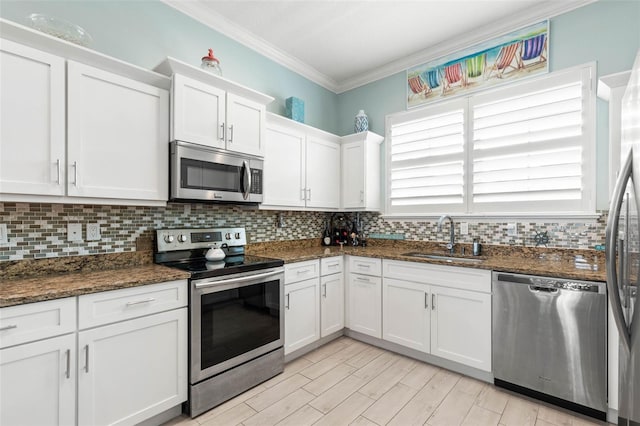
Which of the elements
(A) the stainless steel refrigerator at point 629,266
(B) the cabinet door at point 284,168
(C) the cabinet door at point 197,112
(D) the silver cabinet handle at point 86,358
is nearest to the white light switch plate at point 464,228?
(B) the cabinet door at point 284,168

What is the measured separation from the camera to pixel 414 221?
10.8 ft

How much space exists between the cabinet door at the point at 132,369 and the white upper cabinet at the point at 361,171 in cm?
214

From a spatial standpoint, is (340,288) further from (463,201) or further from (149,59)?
(149,59)

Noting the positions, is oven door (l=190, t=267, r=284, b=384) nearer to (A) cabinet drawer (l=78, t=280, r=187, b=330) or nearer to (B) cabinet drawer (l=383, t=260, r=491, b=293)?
(A) cabinet drawer (l=78, t=280, r=187, b=330)

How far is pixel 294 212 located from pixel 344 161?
83 cm

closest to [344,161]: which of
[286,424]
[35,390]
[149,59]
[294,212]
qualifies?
[294,212]

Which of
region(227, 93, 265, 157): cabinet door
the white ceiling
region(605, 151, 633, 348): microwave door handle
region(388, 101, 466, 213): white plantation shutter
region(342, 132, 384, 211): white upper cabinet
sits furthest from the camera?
region(342, 132, 384, 211): white upper cabinet

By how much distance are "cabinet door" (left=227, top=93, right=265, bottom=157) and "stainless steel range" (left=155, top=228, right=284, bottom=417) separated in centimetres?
76

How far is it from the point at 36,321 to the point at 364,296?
2353 mm

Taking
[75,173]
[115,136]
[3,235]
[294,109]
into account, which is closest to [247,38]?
[294,109]

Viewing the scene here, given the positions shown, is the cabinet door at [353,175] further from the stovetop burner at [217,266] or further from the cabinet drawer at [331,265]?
the stovetop burner at [217,266]

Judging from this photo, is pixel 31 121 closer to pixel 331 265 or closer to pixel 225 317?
pixel 225 317

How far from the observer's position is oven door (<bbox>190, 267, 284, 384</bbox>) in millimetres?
1888

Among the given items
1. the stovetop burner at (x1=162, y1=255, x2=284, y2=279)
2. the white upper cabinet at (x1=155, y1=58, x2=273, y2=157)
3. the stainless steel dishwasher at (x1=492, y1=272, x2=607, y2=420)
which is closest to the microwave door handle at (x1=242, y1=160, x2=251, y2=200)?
the white upper cabinet at (x1=155, y1=58, x2=273, y2=157)
